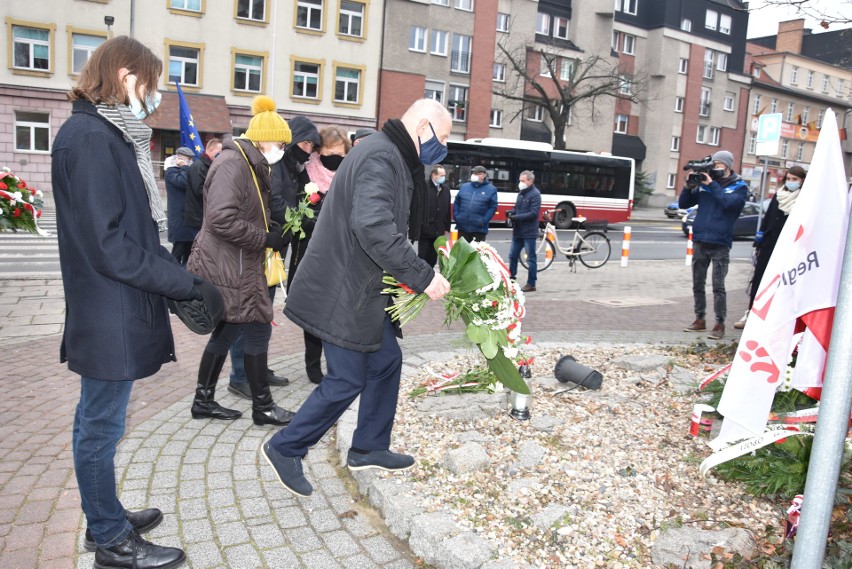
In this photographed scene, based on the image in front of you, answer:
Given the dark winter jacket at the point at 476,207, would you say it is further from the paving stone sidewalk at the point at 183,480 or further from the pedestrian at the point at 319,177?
the pedestrian at the point at 319,177

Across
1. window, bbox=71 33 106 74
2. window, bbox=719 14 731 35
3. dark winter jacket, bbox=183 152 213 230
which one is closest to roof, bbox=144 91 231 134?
window, bbox=71 33 106 74

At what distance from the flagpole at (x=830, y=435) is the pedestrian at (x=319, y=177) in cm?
401

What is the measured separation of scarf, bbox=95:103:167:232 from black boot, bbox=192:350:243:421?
174 centimetres

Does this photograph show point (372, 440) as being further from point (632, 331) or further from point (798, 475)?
point (632, 331)

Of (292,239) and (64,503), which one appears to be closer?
(64,503)

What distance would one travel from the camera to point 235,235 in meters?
4.31

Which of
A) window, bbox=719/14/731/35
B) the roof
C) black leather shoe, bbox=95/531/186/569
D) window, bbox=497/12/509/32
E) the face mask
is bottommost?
black leather shoe, bbox=95/531/186/569

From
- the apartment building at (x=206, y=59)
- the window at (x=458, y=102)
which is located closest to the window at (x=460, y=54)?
the window at (x=458, y=102)

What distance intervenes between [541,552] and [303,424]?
129 cm

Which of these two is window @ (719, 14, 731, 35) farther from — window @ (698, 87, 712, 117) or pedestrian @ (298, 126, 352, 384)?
pedestrian @ (298, 126, 352, 384)

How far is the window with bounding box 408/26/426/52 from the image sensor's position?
127ft

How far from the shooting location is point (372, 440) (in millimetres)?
3914

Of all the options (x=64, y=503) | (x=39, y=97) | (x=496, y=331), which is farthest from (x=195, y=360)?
(x=39, y=97)

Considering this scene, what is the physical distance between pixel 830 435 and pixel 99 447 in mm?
2543
